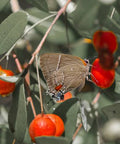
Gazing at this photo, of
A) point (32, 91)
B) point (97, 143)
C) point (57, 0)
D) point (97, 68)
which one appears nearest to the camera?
point (97, 68)

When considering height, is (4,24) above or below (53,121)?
above

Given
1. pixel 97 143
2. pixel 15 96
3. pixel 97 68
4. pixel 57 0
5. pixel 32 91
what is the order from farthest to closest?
pixel 57 0, pixel 97 143, pixel 32 91, pixel 15 96, pixel 97 68

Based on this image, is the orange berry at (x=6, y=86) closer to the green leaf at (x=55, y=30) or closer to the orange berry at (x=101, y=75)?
the orange berry at (x=101, y=75)

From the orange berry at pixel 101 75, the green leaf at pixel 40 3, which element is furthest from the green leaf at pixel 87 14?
the green leaf at pixel 40 3

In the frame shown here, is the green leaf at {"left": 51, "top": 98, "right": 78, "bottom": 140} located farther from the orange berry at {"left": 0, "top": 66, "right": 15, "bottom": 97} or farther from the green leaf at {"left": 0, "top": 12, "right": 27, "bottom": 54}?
the green leaf at {"left": 0, "top": 12, "right": 27, "bottom": 54}

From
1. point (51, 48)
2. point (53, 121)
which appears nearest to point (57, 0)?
point (51, 48)

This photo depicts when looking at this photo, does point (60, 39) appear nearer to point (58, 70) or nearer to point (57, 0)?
point (57, 0)

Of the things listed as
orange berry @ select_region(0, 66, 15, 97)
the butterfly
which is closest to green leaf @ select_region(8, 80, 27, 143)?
orange berry @ select_region(0, 66, 15, 97)

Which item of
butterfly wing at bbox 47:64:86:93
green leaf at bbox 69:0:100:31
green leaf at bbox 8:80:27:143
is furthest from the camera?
butterfly wing at bbox 47:64:86:93
